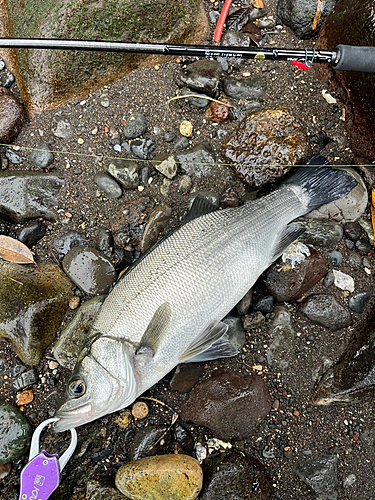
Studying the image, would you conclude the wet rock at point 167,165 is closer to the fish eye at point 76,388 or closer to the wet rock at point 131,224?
the wet rock at point 131,224

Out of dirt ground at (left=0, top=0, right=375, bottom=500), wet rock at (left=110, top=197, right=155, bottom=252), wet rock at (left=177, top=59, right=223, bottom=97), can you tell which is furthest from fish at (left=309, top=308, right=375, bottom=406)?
wet rock at (left=177, top=59, right=223, bottom=97)

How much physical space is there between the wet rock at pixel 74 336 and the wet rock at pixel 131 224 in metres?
0.53

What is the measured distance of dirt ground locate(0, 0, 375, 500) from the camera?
2.78 meters

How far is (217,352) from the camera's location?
107 inches

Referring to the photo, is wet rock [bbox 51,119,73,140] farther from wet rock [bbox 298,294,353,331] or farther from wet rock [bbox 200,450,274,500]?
wet rock [bbox 200,450,274,500]

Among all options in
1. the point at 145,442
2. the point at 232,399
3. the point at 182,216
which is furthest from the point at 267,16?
the point at 145,442

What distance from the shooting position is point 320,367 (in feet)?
9.49

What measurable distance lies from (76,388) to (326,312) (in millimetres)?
2056

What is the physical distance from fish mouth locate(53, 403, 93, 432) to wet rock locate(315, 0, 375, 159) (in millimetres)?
2964

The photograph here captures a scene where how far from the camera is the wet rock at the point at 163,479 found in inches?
97.0

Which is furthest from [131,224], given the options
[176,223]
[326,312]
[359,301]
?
[359,301]

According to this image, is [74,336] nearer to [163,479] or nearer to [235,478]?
[163,479]

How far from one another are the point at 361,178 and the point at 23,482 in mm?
3614

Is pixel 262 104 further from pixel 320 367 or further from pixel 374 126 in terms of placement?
pixel 320 367
